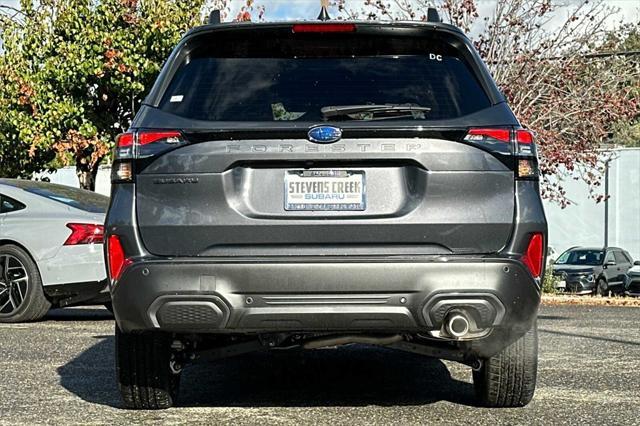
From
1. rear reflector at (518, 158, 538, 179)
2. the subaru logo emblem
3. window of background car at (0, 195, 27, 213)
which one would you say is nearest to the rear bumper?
rear reflector at (518, 158, 538, 179)

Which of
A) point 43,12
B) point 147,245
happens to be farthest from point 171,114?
point 43,12

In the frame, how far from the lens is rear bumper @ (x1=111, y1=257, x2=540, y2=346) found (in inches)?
187

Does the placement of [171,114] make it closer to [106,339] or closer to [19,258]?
[106,339]

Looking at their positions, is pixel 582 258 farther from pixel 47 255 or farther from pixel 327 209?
pixel 327 209

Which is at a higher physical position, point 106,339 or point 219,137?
point 219,137

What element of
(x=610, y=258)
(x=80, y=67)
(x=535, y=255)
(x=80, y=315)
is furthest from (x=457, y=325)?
(x=610, y=258)

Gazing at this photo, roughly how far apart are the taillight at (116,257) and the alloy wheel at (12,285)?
18.6ft

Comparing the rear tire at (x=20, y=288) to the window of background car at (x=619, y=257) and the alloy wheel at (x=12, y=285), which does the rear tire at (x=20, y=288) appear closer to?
the alloy wheel at (x=12, y=285)

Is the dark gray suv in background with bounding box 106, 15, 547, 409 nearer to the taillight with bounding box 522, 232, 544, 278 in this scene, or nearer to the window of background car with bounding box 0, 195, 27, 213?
the taillight with bounding box 522, 232, 544, 278

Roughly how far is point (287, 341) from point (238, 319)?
2.00 ft

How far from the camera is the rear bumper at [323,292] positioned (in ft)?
15.6

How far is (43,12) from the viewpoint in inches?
806

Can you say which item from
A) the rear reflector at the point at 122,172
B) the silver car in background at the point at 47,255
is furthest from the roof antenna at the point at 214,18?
the silver car in background at the point at 47,255

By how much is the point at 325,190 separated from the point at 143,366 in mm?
1391
